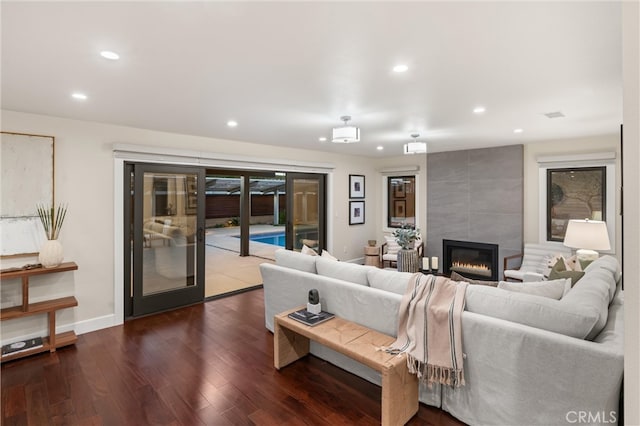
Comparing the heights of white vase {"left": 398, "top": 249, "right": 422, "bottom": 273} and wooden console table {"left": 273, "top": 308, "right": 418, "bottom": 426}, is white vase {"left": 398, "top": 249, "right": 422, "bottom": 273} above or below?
above

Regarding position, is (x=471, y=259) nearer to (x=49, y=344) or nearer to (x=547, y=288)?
(x=547, y=288)

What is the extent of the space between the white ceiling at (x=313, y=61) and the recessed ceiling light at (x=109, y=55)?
6cm

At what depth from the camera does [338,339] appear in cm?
241

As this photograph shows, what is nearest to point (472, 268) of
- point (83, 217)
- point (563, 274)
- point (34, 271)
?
point (563, 274)

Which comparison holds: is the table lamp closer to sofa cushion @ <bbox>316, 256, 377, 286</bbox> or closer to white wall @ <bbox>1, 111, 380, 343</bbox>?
sofa cushion @ <bbox>316, 256, 377, 286</bbox>

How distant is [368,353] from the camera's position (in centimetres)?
220

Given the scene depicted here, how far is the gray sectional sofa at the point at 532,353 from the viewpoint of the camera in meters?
1.70

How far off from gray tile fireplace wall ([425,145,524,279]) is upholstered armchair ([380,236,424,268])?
1.30 ft

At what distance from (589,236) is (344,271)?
317cm

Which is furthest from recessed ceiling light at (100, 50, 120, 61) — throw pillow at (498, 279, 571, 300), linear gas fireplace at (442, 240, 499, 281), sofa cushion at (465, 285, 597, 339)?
linear gas fireplace at (442, 240, 499, 281)

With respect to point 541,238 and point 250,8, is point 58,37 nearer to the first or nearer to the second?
point 250,8

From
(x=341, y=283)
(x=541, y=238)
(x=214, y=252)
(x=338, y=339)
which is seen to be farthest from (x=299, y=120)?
(x=214, y=252)

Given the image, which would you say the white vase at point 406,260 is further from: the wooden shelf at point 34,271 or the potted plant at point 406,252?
the wooden shelf at point 34,271

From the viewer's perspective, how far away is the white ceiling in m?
1.58
